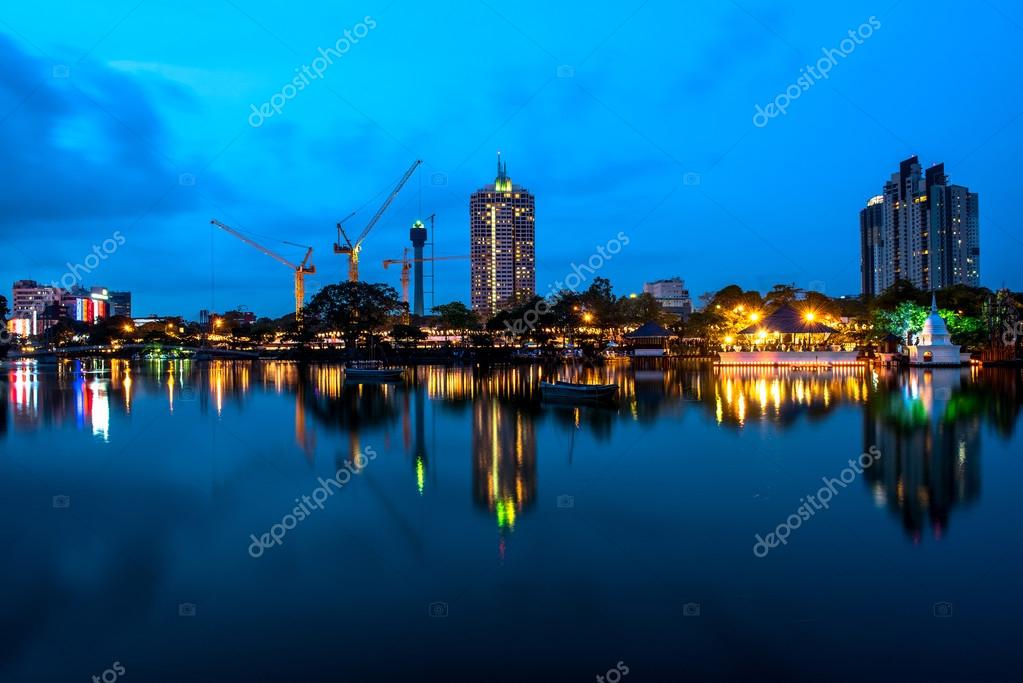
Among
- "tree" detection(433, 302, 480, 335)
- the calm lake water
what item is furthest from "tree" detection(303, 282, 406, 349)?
the calm lake water

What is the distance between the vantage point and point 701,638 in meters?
7.73

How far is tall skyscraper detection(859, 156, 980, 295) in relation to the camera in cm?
13525

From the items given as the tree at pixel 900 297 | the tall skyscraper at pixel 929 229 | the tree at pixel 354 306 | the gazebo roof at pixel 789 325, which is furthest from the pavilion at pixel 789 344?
the tall skyscraper at pixel 929 229

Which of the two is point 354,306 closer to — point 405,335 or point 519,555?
point 405,335

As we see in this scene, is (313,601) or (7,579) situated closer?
(313,601)

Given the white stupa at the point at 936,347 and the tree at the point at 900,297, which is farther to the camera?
the tree at the point at 900,297

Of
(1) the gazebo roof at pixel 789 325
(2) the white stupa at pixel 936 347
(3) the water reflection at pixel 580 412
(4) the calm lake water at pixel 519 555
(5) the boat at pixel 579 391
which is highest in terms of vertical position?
(1) the gazebo roof at pixel 789 325

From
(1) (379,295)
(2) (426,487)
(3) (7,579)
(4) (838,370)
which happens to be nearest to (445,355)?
(1) (379,295)

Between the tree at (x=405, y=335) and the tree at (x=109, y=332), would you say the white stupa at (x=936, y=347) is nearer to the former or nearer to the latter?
the tree at (x=405, y=335)

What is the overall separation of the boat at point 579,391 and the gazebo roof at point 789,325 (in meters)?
32.4

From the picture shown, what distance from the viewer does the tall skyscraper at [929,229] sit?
13525cm

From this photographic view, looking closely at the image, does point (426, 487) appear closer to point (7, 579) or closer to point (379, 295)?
point (7, 579)

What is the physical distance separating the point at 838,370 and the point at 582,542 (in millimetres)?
Answer: 45804

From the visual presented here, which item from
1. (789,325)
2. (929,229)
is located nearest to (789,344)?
(789,325)
